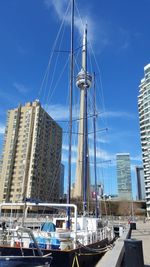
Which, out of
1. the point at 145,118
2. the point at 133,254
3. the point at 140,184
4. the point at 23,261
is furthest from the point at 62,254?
the point at 140,184

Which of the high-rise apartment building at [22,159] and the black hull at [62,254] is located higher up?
the high-rise apartment building at [22,159]

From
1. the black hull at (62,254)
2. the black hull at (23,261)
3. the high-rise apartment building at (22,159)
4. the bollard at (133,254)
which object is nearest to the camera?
the black hull at (23,261)

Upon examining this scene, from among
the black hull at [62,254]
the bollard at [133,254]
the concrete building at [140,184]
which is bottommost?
the black hull at [62,254]

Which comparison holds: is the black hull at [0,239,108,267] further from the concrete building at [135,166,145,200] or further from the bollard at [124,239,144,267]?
the concrete building at [135,166,145,200]

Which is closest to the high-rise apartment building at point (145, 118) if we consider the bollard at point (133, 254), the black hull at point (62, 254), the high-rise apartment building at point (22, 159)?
the high-rise apartment building at point (22, 159)

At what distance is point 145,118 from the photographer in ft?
377

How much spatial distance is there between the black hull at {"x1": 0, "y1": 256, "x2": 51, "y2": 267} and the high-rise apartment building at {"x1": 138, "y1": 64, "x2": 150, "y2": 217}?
102998 millimetres

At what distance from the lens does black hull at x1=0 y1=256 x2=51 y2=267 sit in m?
6.32

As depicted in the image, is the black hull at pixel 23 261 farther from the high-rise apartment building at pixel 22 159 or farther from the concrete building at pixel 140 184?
the concrete building at pixel 140 184

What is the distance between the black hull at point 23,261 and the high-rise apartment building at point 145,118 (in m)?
103

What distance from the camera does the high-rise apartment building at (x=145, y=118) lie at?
10825cm

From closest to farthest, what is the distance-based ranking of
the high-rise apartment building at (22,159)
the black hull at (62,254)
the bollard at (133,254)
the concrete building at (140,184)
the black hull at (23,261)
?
the black hull at (23,261) → the bollard at (133,254) → the black hull at (62,254) → the high-rise apartment building at (22,159) → the concrete building at (140,184)

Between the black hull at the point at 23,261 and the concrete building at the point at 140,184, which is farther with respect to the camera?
the concrete building at the point at 140,184

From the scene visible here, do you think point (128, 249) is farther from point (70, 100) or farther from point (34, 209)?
point (34, 209)
